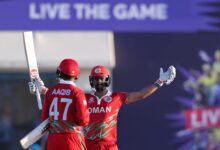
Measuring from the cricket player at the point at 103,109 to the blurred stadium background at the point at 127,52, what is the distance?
18.4 ft

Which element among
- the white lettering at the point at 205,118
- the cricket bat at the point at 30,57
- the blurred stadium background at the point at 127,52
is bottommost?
the white lettering at the point at 205,118

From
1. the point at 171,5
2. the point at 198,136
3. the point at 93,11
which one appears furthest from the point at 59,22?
the point at 198,136

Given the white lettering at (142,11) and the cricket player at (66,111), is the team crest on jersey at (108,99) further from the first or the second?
the white lettering at (142,11)

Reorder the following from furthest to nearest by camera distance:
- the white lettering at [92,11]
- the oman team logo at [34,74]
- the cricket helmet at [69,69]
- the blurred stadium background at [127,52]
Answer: the white lettering at [92,11] → the blurred stadium background at [127,52] → the oman team logo at [34,74] → the cricket helmet at [69,69]

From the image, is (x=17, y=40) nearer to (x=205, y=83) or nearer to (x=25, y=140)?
(x=205, y=83)

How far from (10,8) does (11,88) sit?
5.19ft

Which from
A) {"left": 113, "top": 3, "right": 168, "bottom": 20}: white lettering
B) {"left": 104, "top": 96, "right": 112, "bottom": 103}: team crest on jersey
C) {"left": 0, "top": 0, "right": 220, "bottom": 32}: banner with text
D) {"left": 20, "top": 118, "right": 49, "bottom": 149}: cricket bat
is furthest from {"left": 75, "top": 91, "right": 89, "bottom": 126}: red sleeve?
{"left": 113, "top": 3, "right": 168, "bottom": 20}: white lettering

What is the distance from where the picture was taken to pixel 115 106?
9.54 m

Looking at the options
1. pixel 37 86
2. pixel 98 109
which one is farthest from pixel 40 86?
pixel 98 109

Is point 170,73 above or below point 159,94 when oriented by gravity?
above

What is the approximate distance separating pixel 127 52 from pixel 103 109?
626 centimetres

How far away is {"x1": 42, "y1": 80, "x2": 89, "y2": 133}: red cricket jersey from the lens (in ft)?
29.0

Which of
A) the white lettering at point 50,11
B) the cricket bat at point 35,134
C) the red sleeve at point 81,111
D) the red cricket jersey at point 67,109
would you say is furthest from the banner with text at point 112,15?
the red sleeve at point 81,111

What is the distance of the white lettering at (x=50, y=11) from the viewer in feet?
50.1
